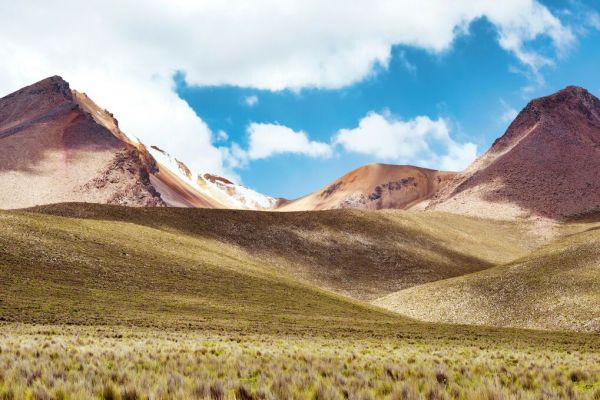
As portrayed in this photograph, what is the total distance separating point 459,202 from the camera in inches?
7717

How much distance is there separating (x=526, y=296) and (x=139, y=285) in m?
48.8

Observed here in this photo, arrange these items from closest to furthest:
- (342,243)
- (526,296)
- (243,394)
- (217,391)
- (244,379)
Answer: (217,391), (243,394), (244,379), (526,296), (342,243)

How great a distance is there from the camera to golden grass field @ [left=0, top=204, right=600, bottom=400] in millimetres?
11664

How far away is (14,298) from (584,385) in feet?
148

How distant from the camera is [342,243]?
116 m

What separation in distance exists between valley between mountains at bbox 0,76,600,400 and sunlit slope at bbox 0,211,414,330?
0.33 m

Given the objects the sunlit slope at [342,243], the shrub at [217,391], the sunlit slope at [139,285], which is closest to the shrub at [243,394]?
the shrub at [217,391]

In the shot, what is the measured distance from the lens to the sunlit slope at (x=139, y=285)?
4506 centimetres

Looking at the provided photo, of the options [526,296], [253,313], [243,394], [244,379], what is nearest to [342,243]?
[526,296]

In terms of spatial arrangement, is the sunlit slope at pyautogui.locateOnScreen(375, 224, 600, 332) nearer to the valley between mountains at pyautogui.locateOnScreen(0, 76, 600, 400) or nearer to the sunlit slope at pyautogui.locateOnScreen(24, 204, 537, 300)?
the valley between mountains at pyautogui.locateOnScreen(0, 76, 600, 400)

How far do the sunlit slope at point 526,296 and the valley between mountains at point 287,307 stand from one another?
11.9 inches

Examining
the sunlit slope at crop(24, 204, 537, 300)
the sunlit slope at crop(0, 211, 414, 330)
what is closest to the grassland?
the sunlit slope at crop(0, 211, 414, 330)

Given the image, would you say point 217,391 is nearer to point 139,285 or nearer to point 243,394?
point 243,394

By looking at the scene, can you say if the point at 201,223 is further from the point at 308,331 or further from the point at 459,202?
the point at 459,202
